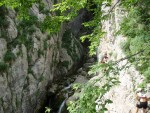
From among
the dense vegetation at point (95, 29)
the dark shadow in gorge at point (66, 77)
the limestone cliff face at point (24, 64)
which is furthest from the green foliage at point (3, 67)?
the dense vegetation at point (95, 29)

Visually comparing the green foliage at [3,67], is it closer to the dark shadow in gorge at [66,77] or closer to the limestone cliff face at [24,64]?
the limestone cliff face at [24,64]

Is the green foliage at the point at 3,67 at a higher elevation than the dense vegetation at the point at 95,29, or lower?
lower

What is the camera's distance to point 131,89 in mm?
9711

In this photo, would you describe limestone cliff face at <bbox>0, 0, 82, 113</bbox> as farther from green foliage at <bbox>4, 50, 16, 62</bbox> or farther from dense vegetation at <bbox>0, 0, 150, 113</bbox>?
dense vegetation at <bbox>0, 0, 150, 113</bbox>

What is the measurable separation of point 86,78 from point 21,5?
49.5 feet

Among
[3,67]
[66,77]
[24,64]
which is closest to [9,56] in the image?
[3,67]

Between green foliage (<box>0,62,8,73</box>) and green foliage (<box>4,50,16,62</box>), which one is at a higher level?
green foliage (<box>4,50,16,62</box>)

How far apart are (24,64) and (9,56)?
138 cm

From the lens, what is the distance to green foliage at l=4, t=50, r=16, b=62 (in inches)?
564

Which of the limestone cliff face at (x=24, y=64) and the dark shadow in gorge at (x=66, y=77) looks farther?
the dark shadow in gorge at (x=66, y=77)

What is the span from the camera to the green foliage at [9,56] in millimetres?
14320

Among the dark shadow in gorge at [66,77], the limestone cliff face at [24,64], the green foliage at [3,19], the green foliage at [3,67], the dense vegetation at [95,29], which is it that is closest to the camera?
the dense vegetation at [95,29]

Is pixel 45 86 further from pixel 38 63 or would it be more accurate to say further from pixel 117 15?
pixel 117 15

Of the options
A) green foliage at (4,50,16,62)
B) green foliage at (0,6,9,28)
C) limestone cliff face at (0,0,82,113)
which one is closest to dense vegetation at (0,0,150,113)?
green foliage at (4,50,16,62)
